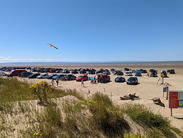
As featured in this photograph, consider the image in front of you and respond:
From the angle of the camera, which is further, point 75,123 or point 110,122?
point 110,122

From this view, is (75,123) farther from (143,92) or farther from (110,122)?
(143,92)

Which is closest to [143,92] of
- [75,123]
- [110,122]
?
[110,122]

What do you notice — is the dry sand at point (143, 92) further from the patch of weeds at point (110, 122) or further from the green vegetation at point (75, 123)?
the patch of weeds at point (110, 122)

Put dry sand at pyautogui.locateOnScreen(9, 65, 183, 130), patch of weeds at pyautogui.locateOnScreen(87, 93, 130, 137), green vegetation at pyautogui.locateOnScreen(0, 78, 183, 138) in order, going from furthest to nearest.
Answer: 1. dry sand at pyautogui.locateOnScreen(9, 65, 183, 130)
2. patch of weeds at pyautogui.locateOnScreen(87, 93, 130, 137)
3. green vegetation at pyautogui.locateOnScreen(0, 78, 183, 138)

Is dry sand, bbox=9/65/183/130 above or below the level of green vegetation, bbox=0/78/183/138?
below

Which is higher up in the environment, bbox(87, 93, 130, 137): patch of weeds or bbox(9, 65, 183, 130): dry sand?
bbox(87, 93, 130, 137): patch of weeds

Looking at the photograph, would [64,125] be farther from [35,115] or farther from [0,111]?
[0,111]

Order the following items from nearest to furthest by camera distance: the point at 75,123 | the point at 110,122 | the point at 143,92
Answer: the point at 75,123
the point at 110,122
the point at 143,92

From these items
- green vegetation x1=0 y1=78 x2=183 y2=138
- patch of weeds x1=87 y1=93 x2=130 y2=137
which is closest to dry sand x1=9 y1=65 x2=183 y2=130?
green vegetation x1=0 y1=78 x2=183 y2=138

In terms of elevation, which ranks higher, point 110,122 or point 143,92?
point 110,122

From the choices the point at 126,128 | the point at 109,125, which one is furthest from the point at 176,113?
the point at 109,125

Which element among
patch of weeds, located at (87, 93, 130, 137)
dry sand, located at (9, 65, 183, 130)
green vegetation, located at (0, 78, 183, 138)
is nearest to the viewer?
green vegetation, located at (0, 78, 183, 138)

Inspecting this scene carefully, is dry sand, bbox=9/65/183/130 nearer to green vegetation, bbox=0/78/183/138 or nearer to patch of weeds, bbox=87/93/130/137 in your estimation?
green vegetation, bbox=0/78/183/138

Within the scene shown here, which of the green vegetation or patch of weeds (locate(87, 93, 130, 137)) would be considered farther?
patch of weeds (locate(87, 93, 130, 137))
